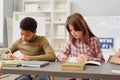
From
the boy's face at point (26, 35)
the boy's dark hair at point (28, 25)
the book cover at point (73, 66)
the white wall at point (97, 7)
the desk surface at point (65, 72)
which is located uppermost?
the white wall at point (97, 7)

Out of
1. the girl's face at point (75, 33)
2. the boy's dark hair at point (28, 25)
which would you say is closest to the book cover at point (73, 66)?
the girl's face at point (75, 33)

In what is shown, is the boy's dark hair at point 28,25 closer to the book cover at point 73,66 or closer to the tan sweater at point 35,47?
the tan sweater at point 35,47

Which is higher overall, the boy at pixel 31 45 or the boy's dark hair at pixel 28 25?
the boy's dark hair at pixel 28 25

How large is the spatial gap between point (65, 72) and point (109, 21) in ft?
10.6

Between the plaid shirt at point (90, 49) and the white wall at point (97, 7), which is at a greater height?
the white wall at point (97, 7)

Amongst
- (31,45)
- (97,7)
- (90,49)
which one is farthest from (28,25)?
(97,7)

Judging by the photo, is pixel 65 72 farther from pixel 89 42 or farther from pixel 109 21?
pixel 109 21

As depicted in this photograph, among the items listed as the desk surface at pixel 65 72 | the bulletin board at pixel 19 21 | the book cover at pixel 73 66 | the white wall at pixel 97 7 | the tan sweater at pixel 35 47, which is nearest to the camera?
the desk surface at pixel 65 72

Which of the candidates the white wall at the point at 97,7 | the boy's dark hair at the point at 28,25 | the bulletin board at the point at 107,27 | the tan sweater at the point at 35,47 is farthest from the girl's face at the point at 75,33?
the white wall at the point at 97,7

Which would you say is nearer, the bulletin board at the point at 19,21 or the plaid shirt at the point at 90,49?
the plaid shirt at the point at 90,49

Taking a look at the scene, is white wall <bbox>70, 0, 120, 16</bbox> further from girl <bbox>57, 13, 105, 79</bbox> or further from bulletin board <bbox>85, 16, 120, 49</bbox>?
girl <bbox>57, 13, 105, 79</bbox>

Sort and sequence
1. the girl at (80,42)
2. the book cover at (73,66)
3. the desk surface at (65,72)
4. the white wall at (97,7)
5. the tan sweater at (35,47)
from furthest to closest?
the white wall at (97,7) < the tan sweater at (35,47) < the girl at (80,42) < the book cover at (73,66) < the desk surface at (65,72)

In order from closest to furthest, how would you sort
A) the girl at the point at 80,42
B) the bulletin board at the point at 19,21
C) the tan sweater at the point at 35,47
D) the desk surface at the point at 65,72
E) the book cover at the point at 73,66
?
1. the desk surface at the point at 65,72
2. the book cover at the point at 73,66
3. the girl at the point at 80,42
4. the tan sweater at the point at 35,47
5. the bulletin board at the point at 19,21

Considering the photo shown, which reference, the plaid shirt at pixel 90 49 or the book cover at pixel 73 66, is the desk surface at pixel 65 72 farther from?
the plaid shirt at pixel 90 49
